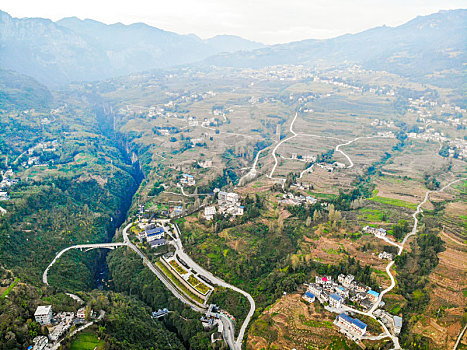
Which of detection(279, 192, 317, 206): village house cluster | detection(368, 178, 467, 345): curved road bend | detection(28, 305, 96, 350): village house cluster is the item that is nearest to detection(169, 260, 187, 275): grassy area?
detection(28, 305, 96, 350): village house cluster

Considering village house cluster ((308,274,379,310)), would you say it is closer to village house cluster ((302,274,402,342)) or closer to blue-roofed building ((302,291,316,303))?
village house cluster ((302,274,402,342))

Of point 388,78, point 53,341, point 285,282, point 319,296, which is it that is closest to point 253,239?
point 285,282

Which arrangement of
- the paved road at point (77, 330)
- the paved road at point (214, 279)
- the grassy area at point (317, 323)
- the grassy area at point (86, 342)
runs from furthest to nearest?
the paved road at point (214, 279) → the grassy area at point (317, 323) → the grassy area at point (86, 342) → the paved road at point (77, 330)

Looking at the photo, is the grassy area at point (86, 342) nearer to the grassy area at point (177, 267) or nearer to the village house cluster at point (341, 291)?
the grassy area at point (177, 267)

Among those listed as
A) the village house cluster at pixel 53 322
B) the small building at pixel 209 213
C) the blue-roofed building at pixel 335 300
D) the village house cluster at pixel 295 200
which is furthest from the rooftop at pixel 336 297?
the small building at pixel 209 213

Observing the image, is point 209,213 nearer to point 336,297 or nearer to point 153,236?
point 153,236

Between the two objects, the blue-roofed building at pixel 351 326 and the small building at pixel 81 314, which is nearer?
the blue-roofed building at pixel 351 326
